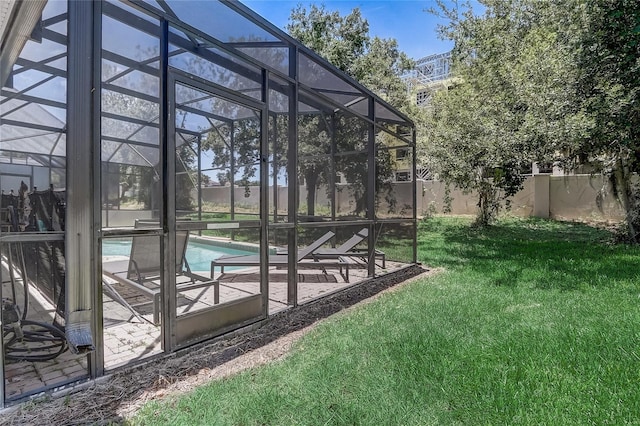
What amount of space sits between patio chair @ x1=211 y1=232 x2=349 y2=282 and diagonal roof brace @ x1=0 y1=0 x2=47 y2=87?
2460mm

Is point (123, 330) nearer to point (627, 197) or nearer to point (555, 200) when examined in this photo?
point (627, 197)

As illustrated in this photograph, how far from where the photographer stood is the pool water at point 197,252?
3449 millimetres

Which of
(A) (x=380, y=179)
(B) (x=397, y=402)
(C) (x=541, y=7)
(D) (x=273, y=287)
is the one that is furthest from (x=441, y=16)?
(B) (x=397, y=402)

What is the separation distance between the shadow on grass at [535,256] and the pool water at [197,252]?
13.0 ft

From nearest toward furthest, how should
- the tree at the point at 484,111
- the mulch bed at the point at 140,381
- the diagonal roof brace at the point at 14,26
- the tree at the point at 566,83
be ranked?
the mulch bed at the point at 140,381 < the diagonal roof brace at the point at 14,26 < the tree at the point at 566,83 < the tree at the point at 484,111

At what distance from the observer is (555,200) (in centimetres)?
1501

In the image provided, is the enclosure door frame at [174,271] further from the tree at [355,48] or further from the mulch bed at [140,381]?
the tree at [355,48]

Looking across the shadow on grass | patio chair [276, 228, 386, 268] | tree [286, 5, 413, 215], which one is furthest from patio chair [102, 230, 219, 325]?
tree [286, 5, 413, 215]

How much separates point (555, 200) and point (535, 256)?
9.49 metres

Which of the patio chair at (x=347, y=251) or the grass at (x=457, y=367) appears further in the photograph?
the patio chair at (x=347, y=251)

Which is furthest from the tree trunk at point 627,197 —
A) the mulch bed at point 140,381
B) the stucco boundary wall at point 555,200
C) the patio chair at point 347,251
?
the mulch bed at point 140,381

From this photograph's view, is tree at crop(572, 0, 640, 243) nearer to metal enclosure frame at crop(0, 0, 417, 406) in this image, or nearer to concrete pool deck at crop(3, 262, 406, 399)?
metal enclosure frame at crop(0, 0, 417, 406)

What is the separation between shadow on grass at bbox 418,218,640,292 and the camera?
5.42 meters

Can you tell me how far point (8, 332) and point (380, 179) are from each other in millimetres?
5377
